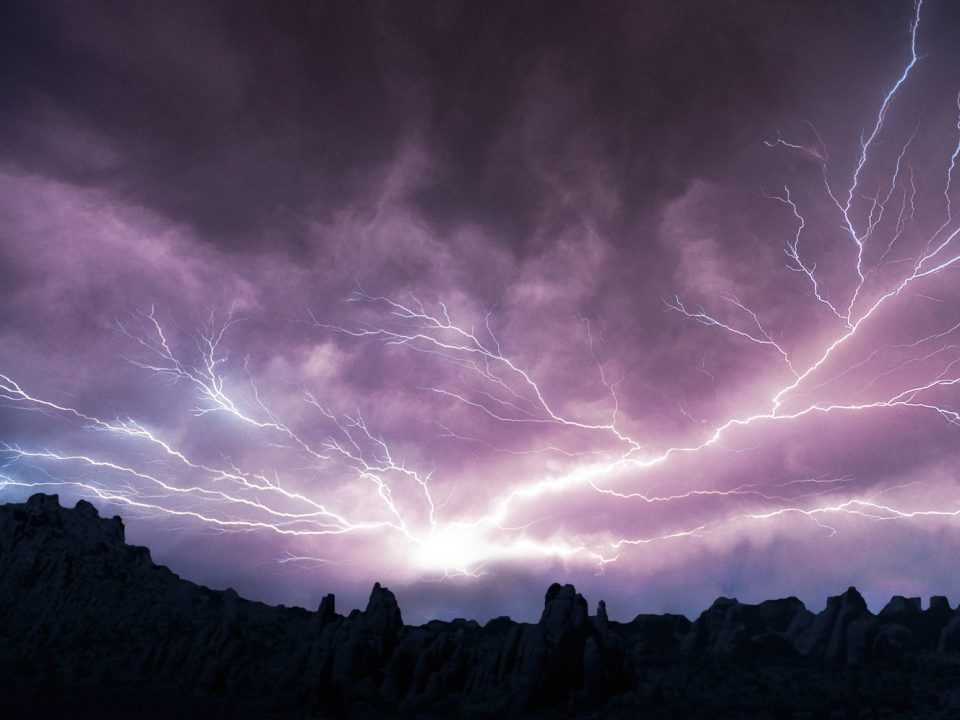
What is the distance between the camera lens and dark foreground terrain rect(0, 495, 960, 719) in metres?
40.2

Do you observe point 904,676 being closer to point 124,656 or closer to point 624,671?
point 624,671

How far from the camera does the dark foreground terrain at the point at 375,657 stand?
40188 mm

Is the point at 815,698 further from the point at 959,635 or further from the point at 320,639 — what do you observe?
the point at 320,639

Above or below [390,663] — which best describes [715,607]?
above

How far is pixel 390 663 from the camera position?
1833 inches

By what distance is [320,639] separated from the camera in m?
48.5

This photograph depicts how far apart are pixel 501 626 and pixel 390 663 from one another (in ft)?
84.5

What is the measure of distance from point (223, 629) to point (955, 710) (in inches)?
2064

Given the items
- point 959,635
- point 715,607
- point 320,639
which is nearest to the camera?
point 320,639

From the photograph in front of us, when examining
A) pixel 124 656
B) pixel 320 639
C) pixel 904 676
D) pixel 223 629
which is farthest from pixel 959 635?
pixel 124 656

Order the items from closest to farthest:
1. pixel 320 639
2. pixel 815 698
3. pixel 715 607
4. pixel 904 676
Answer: pixel 815 698 → pixel 904 676 → pixel 320 639 → pixel 715 607

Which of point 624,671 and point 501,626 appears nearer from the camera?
point 624,671

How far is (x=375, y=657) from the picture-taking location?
47.3 meters

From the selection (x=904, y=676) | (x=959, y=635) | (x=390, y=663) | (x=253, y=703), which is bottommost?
(x=253, y=703)
